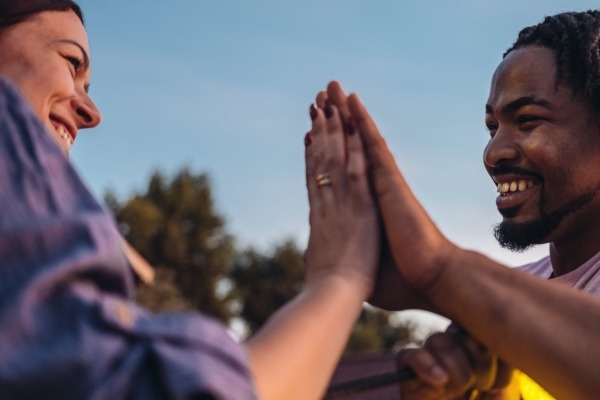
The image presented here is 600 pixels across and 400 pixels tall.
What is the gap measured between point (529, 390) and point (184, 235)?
33.6 metres

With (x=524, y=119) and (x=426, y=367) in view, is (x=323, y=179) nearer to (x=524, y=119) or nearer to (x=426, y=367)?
(x=426, y=367)

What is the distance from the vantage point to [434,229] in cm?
172

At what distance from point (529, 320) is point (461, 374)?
0.17 metres

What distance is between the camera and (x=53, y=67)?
1.77 meters

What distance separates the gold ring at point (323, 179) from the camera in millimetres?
1747

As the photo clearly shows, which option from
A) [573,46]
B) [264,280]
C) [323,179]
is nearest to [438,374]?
[323,179]

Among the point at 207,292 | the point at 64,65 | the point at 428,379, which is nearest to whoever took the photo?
the point at 428,379

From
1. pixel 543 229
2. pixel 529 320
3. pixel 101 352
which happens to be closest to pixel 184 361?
pixel 101 352

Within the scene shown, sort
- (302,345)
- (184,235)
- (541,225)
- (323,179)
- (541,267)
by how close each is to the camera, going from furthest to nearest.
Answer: (184,235) → (541,267) → (541,225) → (323,179) → (302,345)

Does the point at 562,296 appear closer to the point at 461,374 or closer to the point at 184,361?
the point at 461,374

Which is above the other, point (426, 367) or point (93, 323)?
point (93, 323)

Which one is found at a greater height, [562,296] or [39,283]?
[39,283]

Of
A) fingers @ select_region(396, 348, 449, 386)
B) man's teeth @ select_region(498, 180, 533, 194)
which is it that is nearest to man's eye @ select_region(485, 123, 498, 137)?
man's teeth @ select_region(498, 180, 533, 194)

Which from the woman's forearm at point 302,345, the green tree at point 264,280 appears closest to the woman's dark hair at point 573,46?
the woman's forearm at point 302,345
